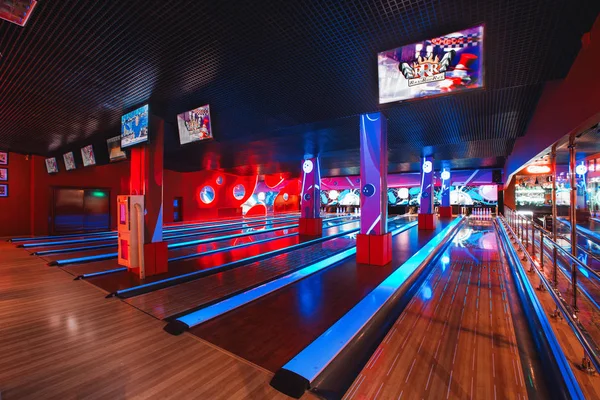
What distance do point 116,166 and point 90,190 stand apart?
55.5 inches

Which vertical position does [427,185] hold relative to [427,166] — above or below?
below

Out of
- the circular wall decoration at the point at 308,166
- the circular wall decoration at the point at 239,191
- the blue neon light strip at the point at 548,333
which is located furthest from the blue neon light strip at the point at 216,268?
A: the circular wall decoration at the point at 239,191

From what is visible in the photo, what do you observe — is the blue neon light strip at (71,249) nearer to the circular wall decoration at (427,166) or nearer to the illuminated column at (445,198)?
the circular wall decoration at (427,166)

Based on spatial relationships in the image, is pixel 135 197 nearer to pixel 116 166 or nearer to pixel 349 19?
pixel 349 19

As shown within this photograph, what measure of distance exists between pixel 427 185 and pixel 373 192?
7.20 meters

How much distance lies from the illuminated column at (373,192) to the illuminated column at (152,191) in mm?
3898

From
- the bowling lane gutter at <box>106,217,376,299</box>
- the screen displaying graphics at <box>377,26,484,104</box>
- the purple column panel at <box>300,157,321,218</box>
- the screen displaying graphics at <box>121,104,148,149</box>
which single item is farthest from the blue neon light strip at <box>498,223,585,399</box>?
the purple column panel at <box>300,157,321,218</box>

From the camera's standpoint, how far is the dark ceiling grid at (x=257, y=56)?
2.51 m

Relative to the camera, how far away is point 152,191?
484 centimetres

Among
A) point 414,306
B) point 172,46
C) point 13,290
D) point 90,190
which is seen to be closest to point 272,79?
point 172,46

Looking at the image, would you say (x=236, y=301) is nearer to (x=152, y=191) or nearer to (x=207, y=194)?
(x=152, y=191)

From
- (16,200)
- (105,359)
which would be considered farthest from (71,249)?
→ (105,359)

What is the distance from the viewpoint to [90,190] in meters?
10.8

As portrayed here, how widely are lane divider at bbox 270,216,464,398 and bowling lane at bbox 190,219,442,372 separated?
0.33 ft
